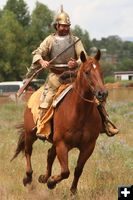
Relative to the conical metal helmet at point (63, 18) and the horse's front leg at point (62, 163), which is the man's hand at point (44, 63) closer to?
the conical metal helmet at point (63, 18)

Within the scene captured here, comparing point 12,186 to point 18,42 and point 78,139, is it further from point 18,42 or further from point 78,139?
point 18,42

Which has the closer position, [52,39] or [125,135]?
[52,39]

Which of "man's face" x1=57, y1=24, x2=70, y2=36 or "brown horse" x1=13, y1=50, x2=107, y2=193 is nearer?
"brown horse" x1=13, y1=50, x2=107, y2=193

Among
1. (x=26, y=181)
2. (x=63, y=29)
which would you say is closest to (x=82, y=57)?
(x=63, y=29)

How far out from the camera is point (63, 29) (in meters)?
9.19

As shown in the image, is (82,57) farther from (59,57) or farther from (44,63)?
(59,57)

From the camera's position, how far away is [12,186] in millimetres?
9656

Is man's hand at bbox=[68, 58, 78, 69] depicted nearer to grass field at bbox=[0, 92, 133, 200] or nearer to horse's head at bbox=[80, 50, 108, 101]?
horse's head at bbox=[80, 50, 108, 101]

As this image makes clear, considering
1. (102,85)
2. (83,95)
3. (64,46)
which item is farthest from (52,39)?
(102,85)

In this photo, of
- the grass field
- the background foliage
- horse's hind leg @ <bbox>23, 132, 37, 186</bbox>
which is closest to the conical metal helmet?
horse's hind leg @ <bbox>23, 132, 37, 186</bbox>

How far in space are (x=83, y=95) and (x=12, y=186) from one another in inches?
91.3

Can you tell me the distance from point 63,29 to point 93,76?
1675mm

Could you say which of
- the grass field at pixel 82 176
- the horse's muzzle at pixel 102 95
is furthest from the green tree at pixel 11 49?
the horse's muzzle at pixel 102 95

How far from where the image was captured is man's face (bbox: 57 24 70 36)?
30.1 ft
